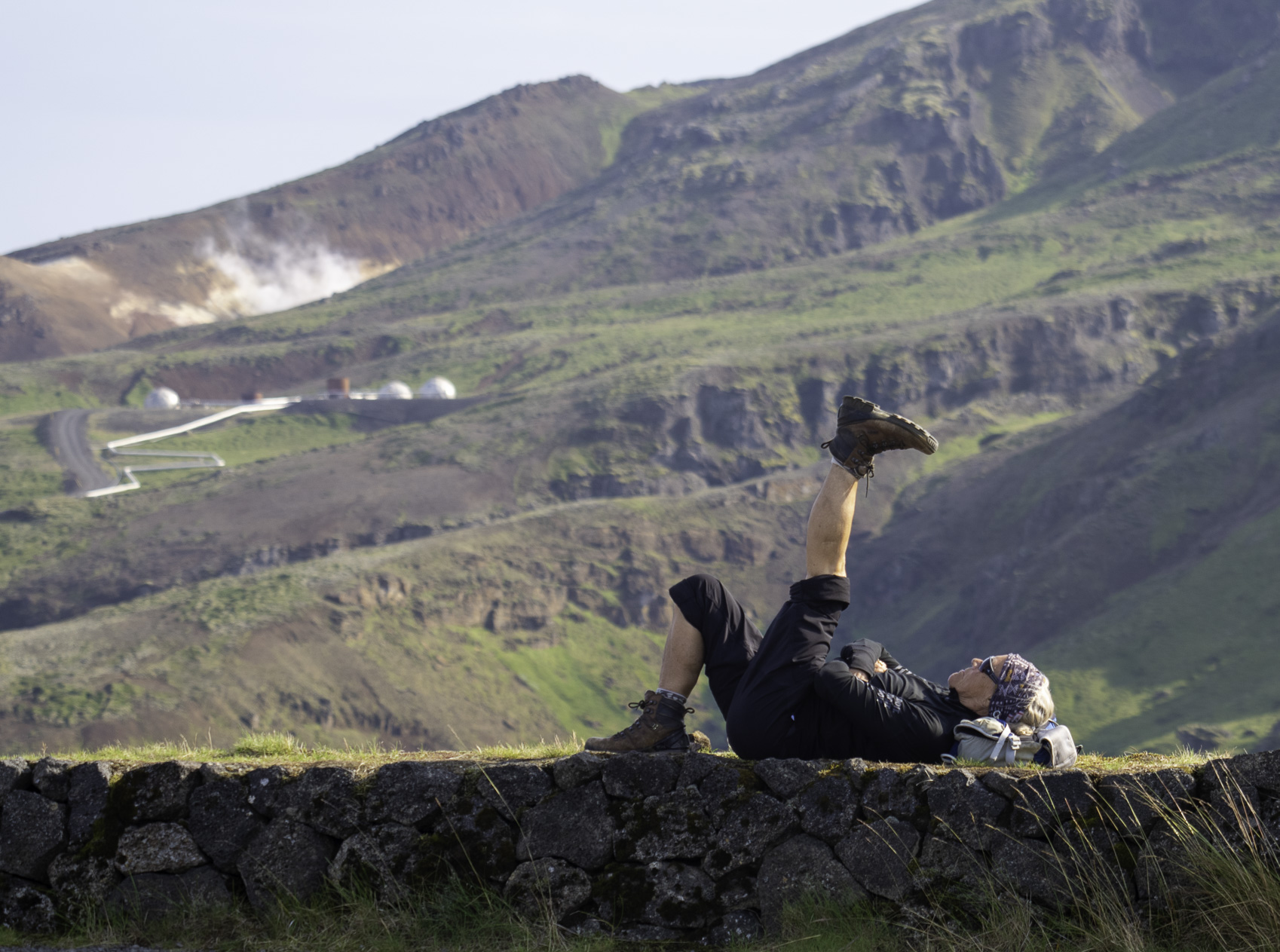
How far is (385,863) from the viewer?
6.60 m

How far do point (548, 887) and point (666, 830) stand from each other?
621 millimetres

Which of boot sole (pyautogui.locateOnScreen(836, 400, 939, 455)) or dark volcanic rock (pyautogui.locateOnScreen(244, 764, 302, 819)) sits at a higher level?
boot sole (pyautogui.locateOnScreen(836, 400, 939, 455))

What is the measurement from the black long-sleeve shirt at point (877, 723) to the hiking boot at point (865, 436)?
1263mm

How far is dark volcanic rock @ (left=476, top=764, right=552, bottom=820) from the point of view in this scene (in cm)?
660

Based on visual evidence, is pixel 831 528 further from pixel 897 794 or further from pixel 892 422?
pixel 897 794

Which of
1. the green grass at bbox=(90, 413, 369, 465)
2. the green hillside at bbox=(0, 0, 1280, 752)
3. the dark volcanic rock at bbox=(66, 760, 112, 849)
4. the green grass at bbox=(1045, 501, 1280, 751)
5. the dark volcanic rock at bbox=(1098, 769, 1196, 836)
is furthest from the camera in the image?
the green grass at bbox=(90, 413, 369, 465)

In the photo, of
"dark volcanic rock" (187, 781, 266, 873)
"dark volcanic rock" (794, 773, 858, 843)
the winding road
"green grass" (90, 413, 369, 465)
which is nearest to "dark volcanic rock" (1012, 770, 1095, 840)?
"dark volcanic rock" (794, 773, 858, 843)

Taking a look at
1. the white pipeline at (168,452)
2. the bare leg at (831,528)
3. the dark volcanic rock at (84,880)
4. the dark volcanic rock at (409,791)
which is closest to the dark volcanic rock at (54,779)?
the dark volcanic rock at (84,880)

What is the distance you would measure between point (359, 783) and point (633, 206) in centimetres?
16058

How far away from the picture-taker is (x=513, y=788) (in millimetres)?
6617

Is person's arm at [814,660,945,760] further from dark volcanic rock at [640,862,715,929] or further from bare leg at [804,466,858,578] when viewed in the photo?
dark volcanic rock at [640,862,715,929]

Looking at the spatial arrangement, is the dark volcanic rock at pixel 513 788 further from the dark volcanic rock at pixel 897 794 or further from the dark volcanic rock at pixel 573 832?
the dark volcanic rock at pixel 897 794

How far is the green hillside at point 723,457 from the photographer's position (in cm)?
6850

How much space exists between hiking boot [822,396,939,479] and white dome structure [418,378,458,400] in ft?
363
